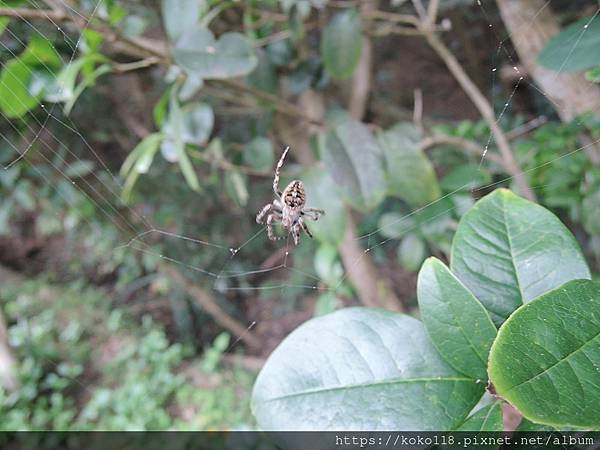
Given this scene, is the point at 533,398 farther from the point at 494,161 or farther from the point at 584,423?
the point at 494,161

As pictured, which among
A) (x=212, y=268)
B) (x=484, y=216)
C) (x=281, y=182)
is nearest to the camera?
(x=484, y=216)

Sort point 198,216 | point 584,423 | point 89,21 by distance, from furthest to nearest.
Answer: point 198,216
point 89,21
point 584,423

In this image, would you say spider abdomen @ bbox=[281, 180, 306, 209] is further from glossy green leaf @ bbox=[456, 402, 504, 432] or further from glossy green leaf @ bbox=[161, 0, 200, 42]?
glossy green leaf @ bbox=[456, 402, 504, 432]

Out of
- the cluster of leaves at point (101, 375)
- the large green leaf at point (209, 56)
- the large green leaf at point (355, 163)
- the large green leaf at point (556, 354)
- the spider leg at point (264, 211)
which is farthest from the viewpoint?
the cluster of leaves at point (101, 375)

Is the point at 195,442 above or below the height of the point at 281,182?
below

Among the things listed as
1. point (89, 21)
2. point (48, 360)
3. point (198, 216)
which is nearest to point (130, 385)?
point (48, 360)

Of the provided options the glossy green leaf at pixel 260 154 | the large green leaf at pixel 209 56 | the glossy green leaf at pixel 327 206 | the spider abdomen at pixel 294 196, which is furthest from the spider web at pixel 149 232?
the large green leaf at pixel 209 56

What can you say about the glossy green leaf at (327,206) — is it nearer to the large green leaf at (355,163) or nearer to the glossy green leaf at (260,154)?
the large green leaf at (355,163)

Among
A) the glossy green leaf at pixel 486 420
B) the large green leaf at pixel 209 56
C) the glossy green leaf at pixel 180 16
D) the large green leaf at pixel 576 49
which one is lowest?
the glossy green leaf at pixel 486 420
